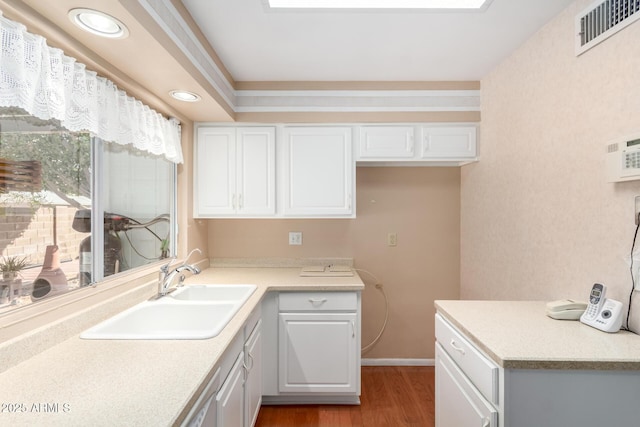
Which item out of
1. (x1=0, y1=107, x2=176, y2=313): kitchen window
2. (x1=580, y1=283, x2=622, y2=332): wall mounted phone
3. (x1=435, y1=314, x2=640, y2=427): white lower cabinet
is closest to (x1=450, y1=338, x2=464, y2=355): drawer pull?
(x1=435, y1=314, x2=640, y2=427): white lower cabinet

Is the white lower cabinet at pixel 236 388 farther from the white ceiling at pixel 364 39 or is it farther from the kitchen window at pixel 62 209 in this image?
the white ceiling at pixel 364 39

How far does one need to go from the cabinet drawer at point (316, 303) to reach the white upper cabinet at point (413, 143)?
104 cm

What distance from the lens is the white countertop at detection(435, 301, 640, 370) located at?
3.63ft

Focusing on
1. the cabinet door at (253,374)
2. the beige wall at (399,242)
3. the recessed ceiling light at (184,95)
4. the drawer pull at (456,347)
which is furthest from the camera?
the beige wall at (399,242)

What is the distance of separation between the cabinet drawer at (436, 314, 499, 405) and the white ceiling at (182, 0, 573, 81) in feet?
5.16

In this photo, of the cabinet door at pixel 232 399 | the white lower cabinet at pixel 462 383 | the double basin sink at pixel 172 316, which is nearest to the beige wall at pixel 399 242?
the double basin sink at pixel 172 316

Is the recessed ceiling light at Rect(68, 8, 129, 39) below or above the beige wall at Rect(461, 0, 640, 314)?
above

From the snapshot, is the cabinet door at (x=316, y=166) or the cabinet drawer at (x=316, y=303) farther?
the cabinet door at (x=316, y=166)

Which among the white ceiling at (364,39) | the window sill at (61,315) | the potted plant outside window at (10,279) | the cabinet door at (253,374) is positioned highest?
the white ceiling at (364,39)

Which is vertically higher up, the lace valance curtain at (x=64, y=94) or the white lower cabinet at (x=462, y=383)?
the lace valance curtain at (x=64, y=94)

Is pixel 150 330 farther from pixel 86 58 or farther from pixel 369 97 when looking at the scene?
pixel 369 97

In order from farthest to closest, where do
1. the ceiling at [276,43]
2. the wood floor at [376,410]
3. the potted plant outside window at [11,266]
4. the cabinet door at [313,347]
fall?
the cabinet door at [313,347]
the wood floor at [376,410]
the ceiling at [276,43]
the potted plant outside window at [11,266]

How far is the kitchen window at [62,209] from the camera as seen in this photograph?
1174 millimetres

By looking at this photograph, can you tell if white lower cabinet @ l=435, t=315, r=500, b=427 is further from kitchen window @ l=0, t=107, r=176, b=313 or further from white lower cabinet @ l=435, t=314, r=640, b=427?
kitchen window @ l=0, t=107, r=176, b=313
